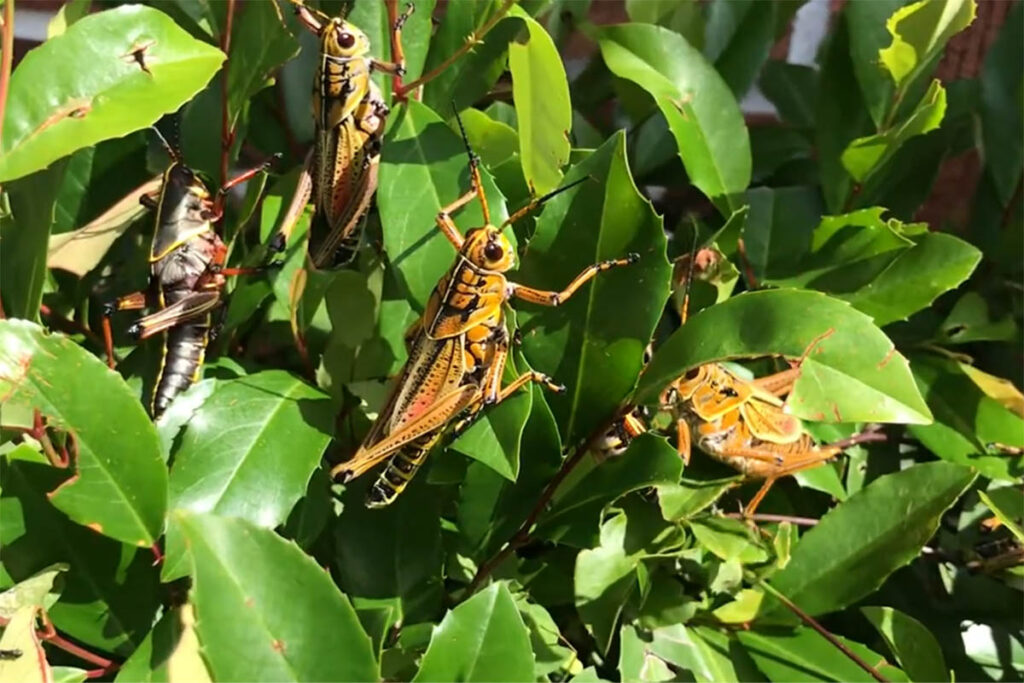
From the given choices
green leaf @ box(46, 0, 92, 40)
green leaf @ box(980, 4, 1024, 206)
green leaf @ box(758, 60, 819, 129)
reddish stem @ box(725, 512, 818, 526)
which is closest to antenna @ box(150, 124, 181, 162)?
green leaf @ box(46, 0, 92, 40)

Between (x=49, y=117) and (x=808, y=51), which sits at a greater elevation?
(x=49, y=117)

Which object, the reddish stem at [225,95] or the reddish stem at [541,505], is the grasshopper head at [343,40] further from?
the reddish stem at [541,505]

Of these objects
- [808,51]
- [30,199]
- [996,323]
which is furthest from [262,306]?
[808,51]

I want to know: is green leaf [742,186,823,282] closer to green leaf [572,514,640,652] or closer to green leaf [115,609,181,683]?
green leaf [572,514,640,652]

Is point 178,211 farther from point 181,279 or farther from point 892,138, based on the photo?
point 892,138

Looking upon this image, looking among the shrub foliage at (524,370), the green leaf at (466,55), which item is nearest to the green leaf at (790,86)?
the shrub foliage at (524,370)

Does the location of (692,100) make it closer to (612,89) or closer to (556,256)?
(612,89)

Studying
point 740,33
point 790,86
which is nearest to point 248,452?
point 740,33
